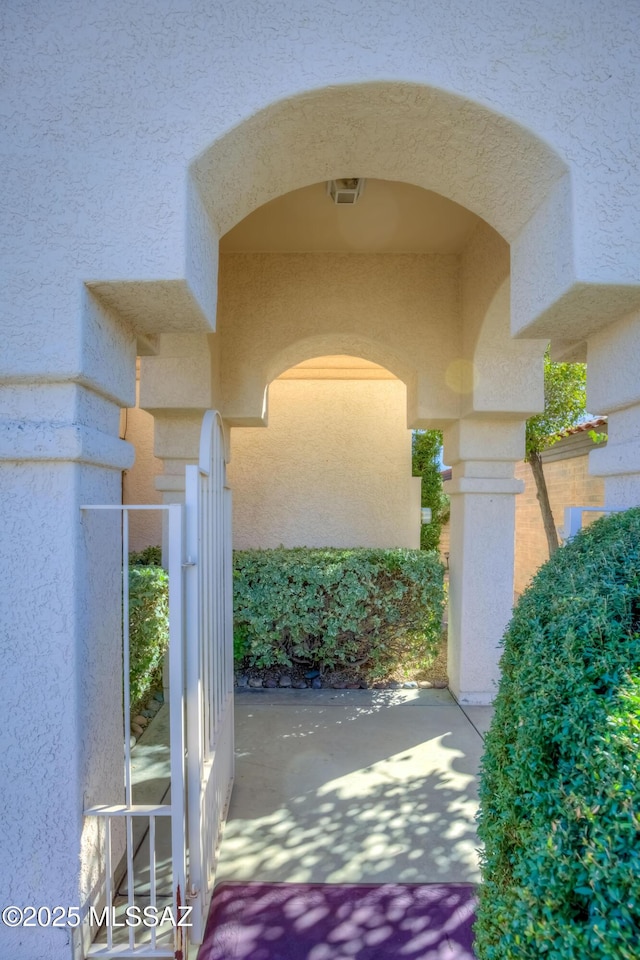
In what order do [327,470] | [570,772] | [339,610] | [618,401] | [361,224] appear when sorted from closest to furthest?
[570,772], [618,401], [361,224], [339,610], [327,470]

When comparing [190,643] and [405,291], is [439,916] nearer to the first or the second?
[190,643]

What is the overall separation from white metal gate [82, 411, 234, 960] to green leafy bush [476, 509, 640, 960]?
1.33 m

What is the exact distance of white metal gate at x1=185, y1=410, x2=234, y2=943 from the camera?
8.36 feet

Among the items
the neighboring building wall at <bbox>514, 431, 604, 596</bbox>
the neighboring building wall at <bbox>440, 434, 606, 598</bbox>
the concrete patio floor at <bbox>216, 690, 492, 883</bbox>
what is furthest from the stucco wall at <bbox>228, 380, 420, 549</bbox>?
the concrete patio floor at <bbox>216, 690, 492, 883</bbox>

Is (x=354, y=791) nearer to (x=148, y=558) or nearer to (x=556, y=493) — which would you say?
(x=148, y=558)

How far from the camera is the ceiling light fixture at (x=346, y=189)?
4.00m

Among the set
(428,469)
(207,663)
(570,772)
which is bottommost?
(207,663)

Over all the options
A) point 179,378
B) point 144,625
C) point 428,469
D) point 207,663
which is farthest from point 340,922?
point 428,469

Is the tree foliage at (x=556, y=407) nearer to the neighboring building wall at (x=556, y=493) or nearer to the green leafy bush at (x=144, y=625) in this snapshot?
the neighboring building wall at (x=556, y=493)

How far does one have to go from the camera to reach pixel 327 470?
8422 mm

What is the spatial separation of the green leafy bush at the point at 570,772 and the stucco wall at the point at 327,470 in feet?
20.1

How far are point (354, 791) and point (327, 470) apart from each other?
200 inches

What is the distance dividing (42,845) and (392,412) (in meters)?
7.16

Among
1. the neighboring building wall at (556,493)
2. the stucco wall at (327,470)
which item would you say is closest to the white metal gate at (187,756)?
the stucco wall at (327,470)
